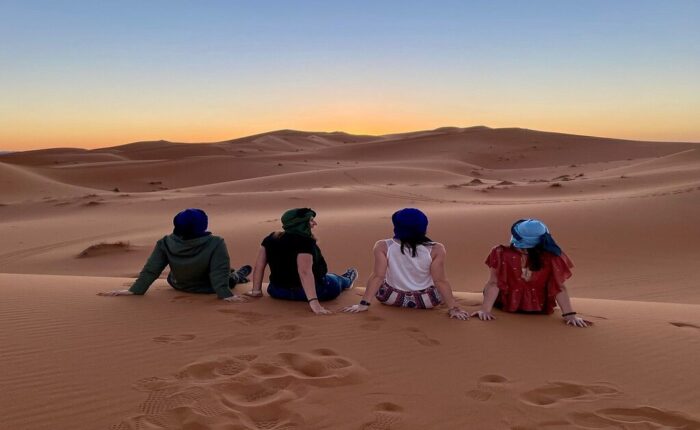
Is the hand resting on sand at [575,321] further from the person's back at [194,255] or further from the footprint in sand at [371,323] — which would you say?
the person's back at [194,255]

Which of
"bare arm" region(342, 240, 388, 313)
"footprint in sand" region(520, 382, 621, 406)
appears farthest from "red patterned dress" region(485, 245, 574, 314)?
"footprint in sand" region(520, 382, 621, 406)

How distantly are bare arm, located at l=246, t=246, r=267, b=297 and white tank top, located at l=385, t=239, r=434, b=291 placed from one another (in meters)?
Result: 1.29

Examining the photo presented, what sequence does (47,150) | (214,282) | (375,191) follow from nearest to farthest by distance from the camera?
(214,282) < (375,191) < (47,150)

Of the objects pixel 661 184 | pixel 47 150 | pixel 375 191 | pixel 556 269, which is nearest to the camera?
pixel 556 269

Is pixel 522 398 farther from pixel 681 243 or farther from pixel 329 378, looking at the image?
pixel 681 243

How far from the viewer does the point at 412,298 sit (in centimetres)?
549

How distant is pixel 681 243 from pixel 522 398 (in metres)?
9.16

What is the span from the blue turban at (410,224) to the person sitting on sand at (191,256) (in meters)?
1.82

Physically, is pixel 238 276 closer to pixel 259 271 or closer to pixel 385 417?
pixel 259 271

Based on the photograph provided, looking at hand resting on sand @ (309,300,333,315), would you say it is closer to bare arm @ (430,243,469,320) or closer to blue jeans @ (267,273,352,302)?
blue jeans @ (267,273,352,302)

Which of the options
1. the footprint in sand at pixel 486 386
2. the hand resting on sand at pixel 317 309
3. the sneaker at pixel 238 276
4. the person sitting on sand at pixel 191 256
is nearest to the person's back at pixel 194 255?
the person sitting on sand at pixel 191 256

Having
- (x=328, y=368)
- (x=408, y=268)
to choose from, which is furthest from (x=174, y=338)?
(x=408, y=268)

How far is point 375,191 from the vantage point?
76.1 feet

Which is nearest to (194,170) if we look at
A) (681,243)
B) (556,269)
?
(681,243)
